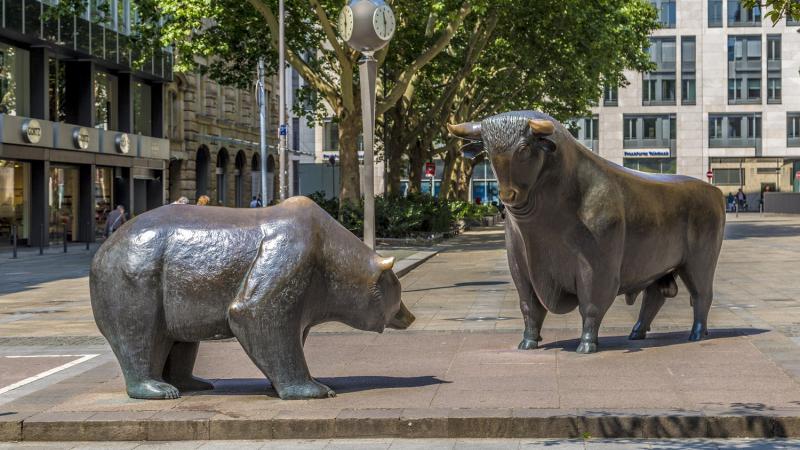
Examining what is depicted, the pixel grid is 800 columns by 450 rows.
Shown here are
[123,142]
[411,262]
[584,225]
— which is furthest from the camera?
[123,142]

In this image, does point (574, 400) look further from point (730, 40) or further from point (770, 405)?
point (730, 40)

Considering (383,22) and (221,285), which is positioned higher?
(383,22)

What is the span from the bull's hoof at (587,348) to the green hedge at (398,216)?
24.3 metres

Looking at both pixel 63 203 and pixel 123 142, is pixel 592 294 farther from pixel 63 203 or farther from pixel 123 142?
pixel 123 142

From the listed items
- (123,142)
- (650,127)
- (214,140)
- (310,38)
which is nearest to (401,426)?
(310,38)

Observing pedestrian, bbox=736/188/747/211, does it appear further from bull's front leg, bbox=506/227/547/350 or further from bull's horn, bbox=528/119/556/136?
bull's horn, bbox=528/119/556/136

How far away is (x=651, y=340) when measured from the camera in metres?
12.0

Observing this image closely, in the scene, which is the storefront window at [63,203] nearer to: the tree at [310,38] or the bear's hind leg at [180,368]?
the tree at [310,38]

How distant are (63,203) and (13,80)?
579cm

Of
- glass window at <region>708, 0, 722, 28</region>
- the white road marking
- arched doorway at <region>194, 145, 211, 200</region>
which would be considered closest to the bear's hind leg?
the white road marking

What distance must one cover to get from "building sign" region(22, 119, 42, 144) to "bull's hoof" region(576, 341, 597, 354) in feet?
97.3

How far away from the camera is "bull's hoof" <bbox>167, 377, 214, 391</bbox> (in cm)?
944

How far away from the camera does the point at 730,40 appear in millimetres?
88000

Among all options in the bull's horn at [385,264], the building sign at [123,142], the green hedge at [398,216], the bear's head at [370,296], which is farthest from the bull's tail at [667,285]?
the building sign at [123,142]
